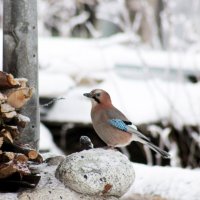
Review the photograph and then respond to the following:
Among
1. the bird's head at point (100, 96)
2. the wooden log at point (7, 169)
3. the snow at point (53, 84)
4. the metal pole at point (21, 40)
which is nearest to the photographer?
the wooden log at point (7, 169)

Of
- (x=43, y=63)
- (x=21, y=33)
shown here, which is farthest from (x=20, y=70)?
(x=43, y=63)

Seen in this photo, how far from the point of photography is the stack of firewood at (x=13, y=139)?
2.38m

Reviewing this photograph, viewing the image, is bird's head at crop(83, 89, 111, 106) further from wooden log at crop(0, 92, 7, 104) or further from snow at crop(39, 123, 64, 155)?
snow at crop(39, 123, 64, 155)

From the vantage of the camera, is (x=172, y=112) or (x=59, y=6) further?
(x=59, y=6)

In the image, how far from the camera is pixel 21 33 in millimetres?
2707

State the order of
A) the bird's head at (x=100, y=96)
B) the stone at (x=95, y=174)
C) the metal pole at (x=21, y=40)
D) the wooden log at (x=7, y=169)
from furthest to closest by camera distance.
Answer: the bird's head at (x=100, y=96) → the metal pole at (x=21, y=40) → the stone at (x=95, y=174) → the wooden log at (x=7, y=169)

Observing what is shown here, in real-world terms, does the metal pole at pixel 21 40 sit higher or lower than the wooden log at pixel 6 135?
higher

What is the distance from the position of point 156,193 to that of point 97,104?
440 millimetres

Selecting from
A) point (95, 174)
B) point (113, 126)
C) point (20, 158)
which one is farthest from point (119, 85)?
point (20, 158)

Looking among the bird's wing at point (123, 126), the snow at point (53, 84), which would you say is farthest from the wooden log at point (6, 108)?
the snow at point (53, 84)

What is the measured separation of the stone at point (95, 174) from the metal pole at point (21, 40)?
Result: 35 centimetres

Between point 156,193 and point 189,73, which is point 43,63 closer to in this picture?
point 189,73

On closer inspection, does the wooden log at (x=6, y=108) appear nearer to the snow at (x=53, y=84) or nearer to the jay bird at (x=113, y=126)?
the jay bird at (x=113, y=126)

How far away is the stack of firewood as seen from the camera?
2.38m
